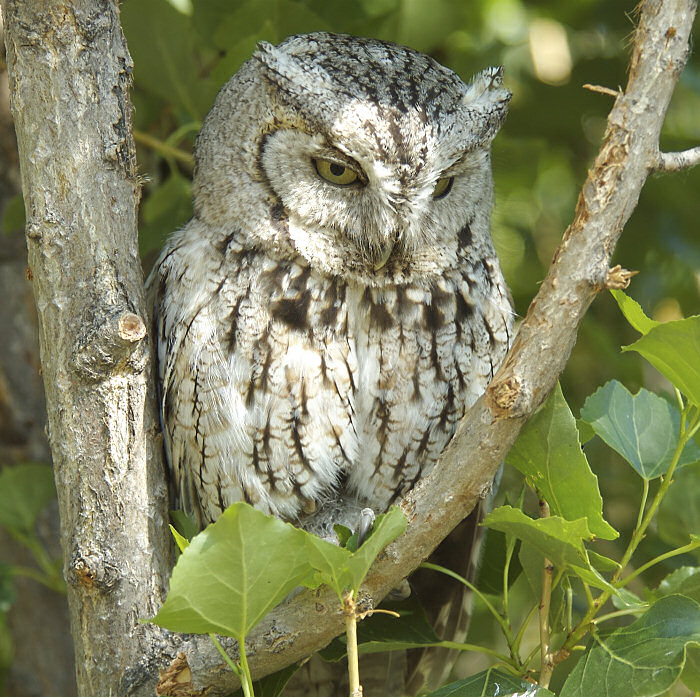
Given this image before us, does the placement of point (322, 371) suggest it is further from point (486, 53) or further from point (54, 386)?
point (486, 53)

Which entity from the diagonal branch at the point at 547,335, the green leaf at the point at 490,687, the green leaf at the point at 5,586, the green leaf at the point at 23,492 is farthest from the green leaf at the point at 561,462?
the green leaf at the point at 5,586

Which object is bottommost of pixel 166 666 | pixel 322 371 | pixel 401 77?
pixel 166 666

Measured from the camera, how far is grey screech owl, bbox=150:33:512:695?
5.06ft

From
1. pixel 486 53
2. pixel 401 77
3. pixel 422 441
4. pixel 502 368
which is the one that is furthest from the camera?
pixel 486 53

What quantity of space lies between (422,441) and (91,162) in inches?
29.8

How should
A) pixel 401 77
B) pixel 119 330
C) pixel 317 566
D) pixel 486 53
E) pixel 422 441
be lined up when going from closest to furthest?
1. pixel 317 566
2. pixel 119 330
3. pixel 401 77
4. pixel 422 441
5. pixel 486 53

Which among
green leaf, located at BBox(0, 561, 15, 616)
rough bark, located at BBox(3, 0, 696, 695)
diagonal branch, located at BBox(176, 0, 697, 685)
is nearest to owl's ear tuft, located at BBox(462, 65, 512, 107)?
diagonal branch, located at BBox(176, 0, 697, 685)

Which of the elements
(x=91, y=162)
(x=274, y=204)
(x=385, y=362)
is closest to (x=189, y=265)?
(x=274, y=204)

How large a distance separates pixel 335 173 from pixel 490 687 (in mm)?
856

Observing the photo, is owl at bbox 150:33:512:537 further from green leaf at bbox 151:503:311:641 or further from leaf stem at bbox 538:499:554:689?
green leaf at bbox 151:503:311:641

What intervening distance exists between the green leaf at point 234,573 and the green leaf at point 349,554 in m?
0.02

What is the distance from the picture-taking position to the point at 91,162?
1404 mm

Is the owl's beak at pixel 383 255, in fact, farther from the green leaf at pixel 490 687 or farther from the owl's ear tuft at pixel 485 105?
the green leaf at pixel 490 687

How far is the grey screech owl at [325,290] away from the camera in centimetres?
154
